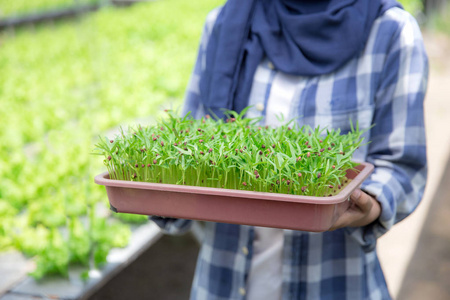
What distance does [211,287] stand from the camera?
1.53 meters

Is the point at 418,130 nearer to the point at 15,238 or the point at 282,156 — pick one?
the point at 282,156

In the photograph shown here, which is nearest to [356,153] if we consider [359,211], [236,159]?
[359,211]

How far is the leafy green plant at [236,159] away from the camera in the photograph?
3.50ft

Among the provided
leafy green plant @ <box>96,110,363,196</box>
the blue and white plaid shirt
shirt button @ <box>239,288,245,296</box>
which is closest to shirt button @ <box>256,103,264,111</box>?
the blue and white plaid shirt

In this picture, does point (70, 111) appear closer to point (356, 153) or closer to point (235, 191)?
point (356, 153)

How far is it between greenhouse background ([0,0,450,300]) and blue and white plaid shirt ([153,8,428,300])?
38 centimetres

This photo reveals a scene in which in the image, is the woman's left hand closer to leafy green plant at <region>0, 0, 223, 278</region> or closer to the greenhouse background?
the greenhouse background

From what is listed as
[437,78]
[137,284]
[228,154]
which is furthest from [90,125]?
[437,78]

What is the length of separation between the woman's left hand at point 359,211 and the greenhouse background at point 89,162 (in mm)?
566

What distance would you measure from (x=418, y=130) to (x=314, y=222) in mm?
472

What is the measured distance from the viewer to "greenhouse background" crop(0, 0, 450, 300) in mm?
2229

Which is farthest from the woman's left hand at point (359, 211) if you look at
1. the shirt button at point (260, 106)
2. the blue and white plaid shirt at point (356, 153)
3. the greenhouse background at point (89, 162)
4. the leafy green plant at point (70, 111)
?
the leafy green plant at point (70, 111)

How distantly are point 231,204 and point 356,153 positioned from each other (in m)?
0.48

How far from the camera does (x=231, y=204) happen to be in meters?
1.03
